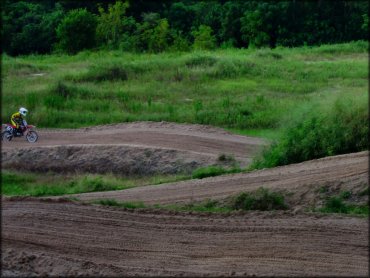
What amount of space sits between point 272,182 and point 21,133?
1205cm

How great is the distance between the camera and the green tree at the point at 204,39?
46.8m

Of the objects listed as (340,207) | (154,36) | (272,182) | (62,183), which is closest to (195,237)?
(340,207)

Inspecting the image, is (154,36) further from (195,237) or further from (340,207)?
(195,237)

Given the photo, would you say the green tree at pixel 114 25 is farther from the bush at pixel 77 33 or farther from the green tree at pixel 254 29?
the green tree at pixel 254 29

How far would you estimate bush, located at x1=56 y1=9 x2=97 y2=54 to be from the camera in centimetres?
4147

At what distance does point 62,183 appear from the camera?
1973cm

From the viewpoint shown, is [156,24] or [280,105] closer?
[280,105]

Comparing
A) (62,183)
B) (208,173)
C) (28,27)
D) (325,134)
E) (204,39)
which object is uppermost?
(28,27)

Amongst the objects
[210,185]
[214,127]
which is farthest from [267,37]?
[210,185]

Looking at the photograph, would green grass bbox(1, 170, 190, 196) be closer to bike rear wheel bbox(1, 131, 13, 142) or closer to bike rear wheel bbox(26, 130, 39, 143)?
bike rear wheel bbox(26, 130, 39, 143)

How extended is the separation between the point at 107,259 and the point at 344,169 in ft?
18.9

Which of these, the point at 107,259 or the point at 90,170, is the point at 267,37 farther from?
the point at 107,259

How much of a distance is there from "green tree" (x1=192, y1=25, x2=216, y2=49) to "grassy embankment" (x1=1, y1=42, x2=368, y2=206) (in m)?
7.71

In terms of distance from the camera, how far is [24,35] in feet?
122
